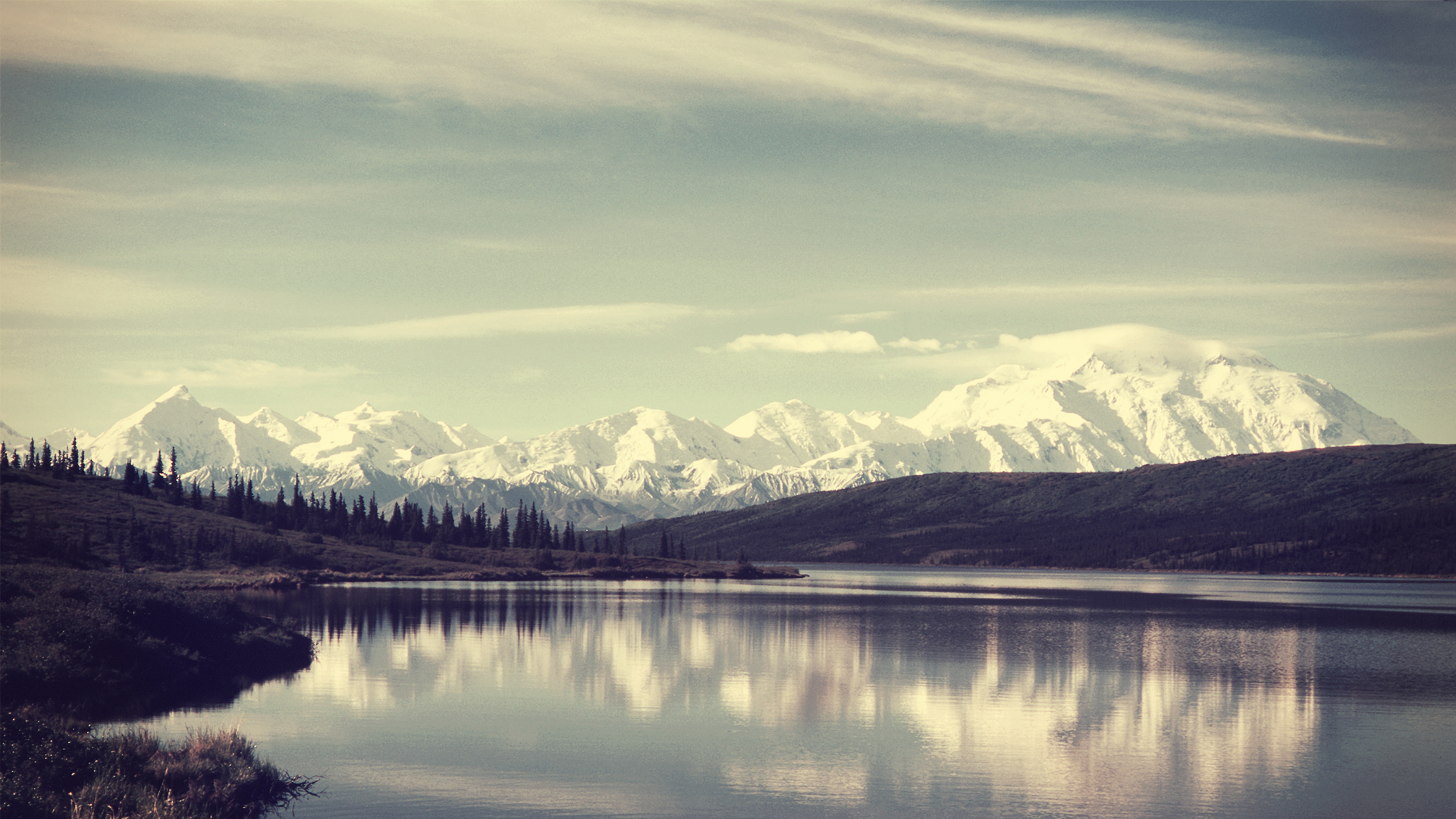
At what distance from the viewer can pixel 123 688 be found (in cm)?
5588

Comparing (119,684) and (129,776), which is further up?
(129,776)

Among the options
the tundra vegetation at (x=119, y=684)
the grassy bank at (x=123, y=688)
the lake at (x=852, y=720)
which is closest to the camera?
the grassy bank at (x=123, y=688)

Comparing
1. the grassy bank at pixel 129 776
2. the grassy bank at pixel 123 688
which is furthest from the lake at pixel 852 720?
the grassy bank at pixel 123 688

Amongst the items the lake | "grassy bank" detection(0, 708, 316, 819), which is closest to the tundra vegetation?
"grassy bank" detection(0, 708, 316, 819)

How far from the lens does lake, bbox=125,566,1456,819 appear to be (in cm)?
3909

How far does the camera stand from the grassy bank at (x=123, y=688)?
33.2m

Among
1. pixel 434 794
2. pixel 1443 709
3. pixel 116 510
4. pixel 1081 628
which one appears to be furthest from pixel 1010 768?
pixel 116 510

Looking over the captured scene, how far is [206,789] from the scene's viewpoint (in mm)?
35906

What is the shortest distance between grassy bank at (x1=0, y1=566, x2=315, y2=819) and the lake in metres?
2.47

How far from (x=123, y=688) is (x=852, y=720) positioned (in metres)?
31.4

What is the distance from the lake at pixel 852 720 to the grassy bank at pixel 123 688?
2.47 m

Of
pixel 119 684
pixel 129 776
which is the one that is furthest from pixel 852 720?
pixel 119 684

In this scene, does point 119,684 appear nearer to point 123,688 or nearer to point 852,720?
point 123,688

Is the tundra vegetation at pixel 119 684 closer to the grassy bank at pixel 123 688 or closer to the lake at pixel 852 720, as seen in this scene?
the grassy bank at pixel 123 688
